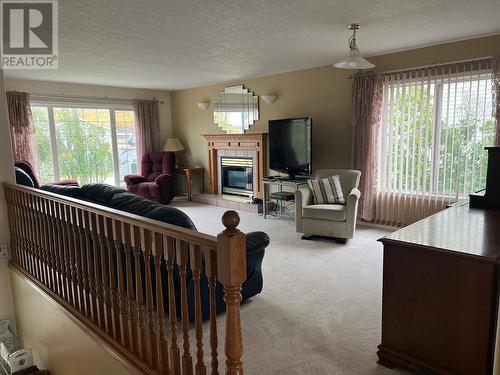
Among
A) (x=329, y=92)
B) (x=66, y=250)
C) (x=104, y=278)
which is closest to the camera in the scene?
(x=104, y=278)

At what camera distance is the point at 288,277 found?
338 centimetres

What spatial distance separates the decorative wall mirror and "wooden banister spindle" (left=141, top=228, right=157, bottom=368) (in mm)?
5080

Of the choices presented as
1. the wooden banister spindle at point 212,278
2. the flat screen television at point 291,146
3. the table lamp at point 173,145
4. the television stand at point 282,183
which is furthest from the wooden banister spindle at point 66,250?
the table lamp at point 173,145

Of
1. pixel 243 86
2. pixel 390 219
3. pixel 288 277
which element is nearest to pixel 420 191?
pixel 390 219

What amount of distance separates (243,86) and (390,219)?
3.51 meters

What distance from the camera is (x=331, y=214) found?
170 inches

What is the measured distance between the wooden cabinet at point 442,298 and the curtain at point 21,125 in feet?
20.3

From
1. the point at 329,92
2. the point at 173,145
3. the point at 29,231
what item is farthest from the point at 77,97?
the point at 329,92

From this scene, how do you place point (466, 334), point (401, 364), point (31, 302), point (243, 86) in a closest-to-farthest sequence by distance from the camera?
point (466, 334) → point (401, 364) → point (31, 302) → point (243, 86)

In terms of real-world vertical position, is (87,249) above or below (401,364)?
above

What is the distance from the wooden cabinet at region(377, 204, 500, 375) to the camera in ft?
5.59

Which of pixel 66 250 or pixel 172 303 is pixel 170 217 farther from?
pixel 66 250

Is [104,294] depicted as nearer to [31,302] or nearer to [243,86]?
[31,302]

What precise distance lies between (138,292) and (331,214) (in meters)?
2.96
